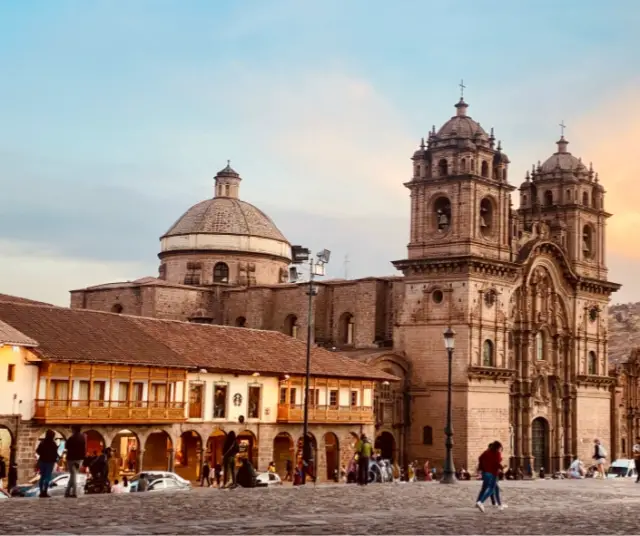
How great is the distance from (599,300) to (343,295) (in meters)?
18.1

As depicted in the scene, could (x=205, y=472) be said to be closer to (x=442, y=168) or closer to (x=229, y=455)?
(x=229, y=455)

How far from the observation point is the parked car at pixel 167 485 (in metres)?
35.2

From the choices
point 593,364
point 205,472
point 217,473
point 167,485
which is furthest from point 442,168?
point 167,485

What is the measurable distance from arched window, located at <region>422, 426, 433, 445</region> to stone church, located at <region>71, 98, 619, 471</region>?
0.20 ft


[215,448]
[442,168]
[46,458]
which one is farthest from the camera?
[442,168]

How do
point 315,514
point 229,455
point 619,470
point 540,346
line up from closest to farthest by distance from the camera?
point 315,514
point 229,455
point 619,470
point 540,346

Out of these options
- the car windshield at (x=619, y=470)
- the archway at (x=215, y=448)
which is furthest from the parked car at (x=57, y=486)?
the car windshield at (x=619, y=470)

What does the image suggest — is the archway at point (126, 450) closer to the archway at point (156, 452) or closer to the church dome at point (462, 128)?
the archway at point (156, 452)

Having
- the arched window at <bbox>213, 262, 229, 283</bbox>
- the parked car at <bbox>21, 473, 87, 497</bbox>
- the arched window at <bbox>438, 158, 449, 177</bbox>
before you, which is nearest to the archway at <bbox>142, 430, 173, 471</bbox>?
the parked car at <bbox>21, 473, 87, 497</bbox>

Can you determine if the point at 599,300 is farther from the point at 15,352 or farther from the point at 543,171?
the point at 15,352

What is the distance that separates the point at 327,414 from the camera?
54.5 m

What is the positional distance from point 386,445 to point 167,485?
92.7 feet

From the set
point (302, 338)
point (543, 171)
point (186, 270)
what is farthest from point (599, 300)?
point (186, 270)

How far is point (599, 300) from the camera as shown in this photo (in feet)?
244
